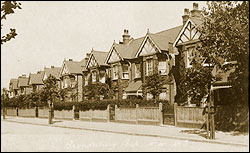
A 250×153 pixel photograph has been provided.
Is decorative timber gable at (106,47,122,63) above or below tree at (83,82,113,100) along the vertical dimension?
above

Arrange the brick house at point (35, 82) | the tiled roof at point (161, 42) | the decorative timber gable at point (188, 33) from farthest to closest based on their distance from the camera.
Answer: the brick house at point (35, 82) < the tiled roof at point (161, 42) < the decorative timber gable at point (188, 33)

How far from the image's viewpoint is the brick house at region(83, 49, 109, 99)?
39791mm

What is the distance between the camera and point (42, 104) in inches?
1734

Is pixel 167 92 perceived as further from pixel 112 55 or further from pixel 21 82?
pixel 21 82

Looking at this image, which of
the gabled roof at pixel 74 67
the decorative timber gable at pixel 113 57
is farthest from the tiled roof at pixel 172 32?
the gabled roof at pixel 74 67

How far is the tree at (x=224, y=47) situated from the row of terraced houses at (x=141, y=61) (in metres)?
5.65

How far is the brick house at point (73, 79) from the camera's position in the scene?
4650 centimetres

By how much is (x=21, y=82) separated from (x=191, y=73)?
6441cm

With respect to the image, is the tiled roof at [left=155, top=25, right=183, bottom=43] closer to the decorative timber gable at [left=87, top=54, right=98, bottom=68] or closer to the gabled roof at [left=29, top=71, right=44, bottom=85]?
the decorative timber gable at [left=87, top=54, right=98, bottom=68]

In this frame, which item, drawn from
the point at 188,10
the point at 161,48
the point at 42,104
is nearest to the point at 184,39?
the point at 161,48

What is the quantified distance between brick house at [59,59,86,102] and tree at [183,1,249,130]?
104 ft

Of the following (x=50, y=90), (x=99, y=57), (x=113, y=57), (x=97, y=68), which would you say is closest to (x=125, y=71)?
(x=113, y=57)

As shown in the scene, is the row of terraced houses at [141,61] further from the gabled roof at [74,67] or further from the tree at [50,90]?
the tree at [50,90]

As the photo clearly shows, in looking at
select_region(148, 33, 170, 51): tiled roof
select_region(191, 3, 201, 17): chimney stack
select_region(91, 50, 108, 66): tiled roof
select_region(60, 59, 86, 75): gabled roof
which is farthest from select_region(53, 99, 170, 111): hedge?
select_region(60, 59, 86, 75): gabled roof
